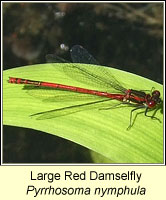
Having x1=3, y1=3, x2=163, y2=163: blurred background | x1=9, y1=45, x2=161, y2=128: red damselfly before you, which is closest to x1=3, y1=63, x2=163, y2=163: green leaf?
x1=9, y1=45, x2=161, y2=128: red damselfly

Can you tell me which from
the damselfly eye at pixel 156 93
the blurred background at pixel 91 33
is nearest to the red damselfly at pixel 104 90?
the damselfly eye at pixel 156 93

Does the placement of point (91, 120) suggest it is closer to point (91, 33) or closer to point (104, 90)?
point (104, 90)

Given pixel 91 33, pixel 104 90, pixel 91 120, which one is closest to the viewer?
pixel 91 120

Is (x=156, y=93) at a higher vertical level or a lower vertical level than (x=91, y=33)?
lower

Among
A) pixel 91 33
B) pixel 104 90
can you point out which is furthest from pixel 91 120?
pixel 91 33

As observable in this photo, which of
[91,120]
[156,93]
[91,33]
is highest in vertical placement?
[91,33]

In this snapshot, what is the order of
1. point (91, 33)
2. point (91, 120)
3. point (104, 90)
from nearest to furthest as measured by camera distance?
point (91, 120), point (104, 90), point (91, 33)

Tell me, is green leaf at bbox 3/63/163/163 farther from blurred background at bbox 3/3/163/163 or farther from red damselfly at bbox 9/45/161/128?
blurred background at bbox 3/3/163/163
